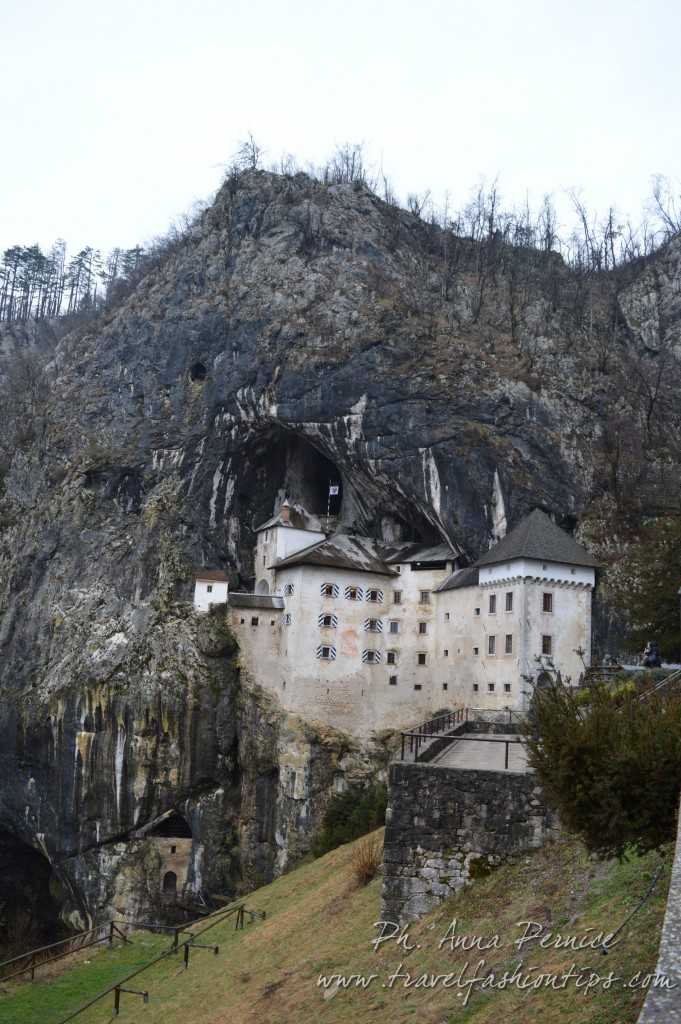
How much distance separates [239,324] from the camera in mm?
58469

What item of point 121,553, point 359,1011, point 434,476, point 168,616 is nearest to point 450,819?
point 359,1011

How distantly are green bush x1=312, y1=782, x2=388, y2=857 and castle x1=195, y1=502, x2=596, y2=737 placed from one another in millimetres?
10729

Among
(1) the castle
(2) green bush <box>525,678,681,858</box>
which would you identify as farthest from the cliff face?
(2) green bush <box>525,678,681,858</box>

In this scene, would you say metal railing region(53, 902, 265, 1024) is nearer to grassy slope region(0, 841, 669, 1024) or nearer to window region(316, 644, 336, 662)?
grassy slope region(0, 841, 669, 1024)

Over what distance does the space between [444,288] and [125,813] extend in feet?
124

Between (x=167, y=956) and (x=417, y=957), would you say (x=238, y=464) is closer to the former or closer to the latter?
(x=167, y=956)

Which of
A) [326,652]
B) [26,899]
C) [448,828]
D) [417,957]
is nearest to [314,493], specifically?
[326,652]

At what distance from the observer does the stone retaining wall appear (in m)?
15.3

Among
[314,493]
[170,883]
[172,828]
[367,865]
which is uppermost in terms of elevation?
[314,493]

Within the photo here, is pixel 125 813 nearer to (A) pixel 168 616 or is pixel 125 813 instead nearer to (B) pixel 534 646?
(A) pixel 168 616

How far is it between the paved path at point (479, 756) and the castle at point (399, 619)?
26.3 m

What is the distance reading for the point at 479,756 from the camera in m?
19.5

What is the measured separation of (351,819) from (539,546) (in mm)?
18057

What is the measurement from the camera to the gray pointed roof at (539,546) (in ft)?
156
